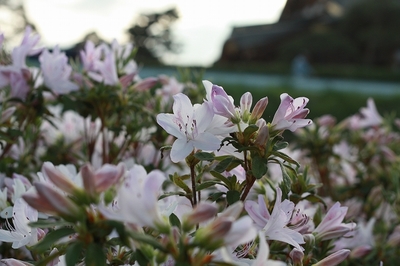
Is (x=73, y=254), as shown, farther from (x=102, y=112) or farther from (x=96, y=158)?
(x=96, y=158)

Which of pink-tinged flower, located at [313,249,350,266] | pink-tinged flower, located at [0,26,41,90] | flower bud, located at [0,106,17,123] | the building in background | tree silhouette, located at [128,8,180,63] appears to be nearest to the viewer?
pink-tinged flower, located at [313,249,350,266]

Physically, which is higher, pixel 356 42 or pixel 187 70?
pixel 187 70

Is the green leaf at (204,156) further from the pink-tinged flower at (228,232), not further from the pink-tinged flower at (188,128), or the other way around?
the pink-tinged flower at (228,232)

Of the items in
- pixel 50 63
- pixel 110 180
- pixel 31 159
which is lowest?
pixel 31 159

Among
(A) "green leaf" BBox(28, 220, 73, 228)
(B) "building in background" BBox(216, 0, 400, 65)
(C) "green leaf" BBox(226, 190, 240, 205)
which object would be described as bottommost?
(B) "building in background" BBox(216, 0, 400, 65)

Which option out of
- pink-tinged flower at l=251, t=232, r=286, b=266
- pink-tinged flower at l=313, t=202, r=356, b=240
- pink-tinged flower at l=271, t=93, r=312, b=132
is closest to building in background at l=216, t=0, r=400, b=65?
pink-tinged flower at l=313, t=202, r=356, b=240

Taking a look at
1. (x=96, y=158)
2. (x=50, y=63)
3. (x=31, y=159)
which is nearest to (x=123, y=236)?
(x=50, y=63)

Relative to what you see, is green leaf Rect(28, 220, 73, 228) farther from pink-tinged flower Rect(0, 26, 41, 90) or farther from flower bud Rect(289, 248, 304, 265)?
pink-tinged flower Rect(0, 26, 41, 90)
